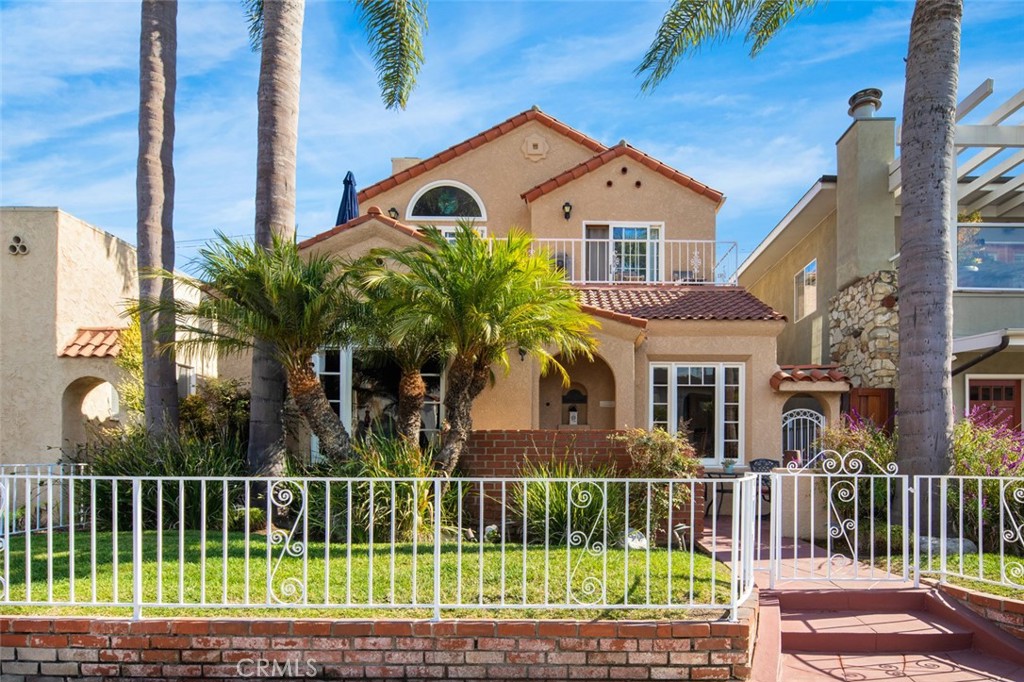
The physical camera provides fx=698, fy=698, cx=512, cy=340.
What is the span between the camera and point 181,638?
5.46 m

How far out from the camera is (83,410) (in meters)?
14.0

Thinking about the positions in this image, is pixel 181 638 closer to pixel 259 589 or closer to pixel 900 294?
pixel 259 589

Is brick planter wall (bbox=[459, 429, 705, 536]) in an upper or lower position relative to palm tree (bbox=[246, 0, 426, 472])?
lower

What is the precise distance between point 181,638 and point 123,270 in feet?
39.1

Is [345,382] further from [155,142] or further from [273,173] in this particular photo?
[155,142]

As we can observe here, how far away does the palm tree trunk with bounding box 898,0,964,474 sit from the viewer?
9.05m

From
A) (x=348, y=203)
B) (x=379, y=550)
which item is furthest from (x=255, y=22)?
(x=379, y=550)

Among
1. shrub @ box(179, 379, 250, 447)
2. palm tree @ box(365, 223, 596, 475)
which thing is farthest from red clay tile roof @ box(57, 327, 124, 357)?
palm tree @ box(365, 223, 596, 475)

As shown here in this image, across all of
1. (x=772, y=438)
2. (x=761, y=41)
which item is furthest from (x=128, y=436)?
(x=761, y=41)

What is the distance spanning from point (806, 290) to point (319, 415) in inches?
608

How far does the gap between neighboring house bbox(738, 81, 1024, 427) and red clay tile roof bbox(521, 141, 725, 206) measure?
2.62m

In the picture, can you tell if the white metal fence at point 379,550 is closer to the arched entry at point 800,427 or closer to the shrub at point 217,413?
the shrub at point 217,413

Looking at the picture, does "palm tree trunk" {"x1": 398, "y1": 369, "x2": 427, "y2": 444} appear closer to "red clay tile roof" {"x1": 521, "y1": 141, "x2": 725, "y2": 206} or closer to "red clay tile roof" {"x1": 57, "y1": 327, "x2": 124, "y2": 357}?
"red clay tile roof" {"x1": 57, "y1": 327, "x2": 124, "y2": 357}

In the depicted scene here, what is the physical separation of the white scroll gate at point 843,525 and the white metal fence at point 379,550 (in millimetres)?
757
